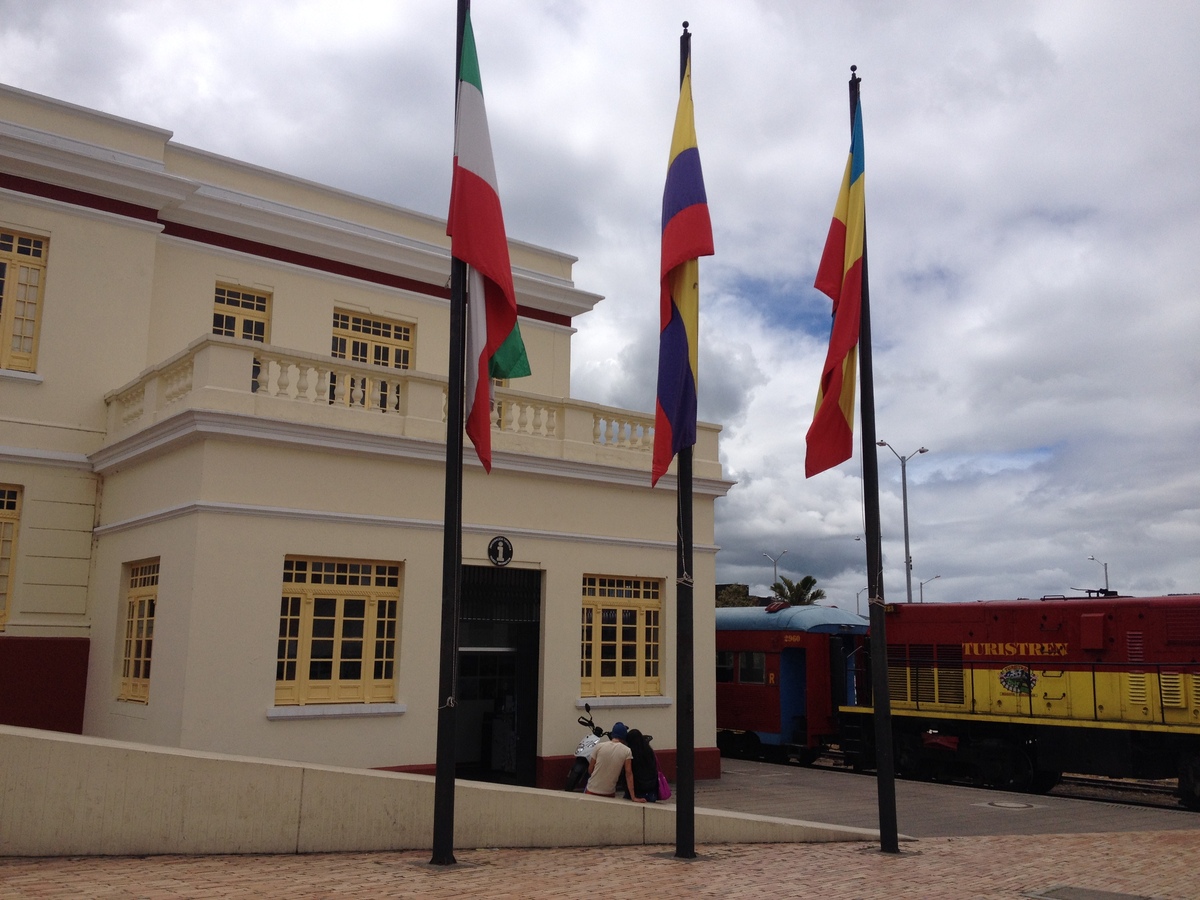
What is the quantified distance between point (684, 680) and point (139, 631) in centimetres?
812

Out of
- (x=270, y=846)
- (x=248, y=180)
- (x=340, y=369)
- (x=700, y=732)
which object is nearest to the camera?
(x=270, y=846)

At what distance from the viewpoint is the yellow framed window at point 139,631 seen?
14.3 metres

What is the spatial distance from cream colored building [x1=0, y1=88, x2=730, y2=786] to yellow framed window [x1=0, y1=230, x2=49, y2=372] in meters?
0.04

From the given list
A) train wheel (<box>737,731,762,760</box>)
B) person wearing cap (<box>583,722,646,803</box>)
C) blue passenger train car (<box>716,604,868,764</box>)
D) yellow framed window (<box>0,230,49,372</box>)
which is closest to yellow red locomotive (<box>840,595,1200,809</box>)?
blue passenger train car (<box>716,604,868,764</box>)

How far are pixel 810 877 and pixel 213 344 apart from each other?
924 centimetres

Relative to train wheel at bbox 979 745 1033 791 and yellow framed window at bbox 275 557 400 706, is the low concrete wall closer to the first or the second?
yellow framed window at bbox 275 557 400 706

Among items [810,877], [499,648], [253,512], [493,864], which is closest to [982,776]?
[499,648]

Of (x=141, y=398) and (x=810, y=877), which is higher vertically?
(x=141, y=398)

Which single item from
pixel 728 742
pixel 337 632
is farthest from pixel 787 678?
pixel 337 632

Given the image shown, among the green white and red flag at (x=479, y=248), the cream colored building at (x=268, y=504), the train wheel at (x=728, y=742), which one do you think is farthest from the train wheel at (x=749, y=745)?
the green white and red flag at (x=479, y=248)

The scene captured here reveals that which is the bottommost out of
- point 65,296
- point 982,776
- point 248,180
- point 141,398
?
point 982,776

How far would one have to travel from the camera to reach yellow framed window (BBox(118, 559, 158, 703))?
14.3 metres

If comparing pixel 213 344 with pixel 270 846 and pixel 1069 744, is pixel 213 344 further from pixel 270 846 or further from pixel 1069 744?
pixel 1069 744

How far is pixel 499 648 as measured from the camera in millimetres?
16266
